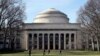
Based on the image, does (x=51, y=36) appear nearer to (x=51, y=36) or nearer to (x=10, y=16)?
(x=51, y=36)

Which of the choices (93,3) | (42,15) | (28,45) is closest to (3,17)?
(93,3)

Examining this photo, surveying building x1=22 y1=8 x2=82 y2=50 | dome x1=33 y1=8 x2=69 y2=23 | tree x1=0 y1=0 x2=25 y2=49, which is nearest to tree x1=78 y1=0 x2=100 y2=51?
tree x1=0 y1=0 x2=25 y2=49

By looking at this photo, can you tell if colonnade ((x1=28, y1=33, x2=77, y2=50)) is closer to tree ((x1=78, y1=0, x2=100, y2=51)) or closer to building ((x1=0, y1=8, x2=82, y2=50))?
building ((x1=0, y1=8, x2=82, y2=50))

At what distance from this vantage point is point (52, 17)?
180 metres

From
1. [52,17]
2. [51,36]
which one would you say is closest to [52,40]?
[51,36]

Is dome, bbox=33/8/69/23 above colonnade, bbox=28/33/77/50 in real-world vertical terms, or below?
above

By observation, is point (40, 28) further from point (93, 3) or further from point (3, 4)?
point (3, 4)

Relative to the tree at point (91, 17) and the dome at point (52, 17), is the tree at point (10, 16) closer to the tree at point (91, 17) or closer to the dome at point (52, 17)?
the tree at point (91, 17)

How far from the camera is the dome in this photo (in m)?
180

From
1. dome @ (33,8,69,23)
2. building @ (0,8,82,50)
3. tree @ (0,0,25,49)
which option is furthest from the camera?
dome @ (33,8,69,23)

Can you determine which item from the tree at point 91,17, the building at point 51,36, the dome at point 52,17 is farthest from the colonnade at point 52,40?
the tree at point 91,17

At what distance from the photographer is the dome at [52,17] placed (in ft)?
589

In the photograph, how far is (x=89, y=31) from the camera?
99875mm

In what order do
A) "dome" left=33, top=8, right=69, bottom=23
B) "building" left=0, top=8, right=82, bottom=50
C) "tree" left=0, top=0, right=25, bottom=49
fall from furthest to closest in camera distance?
"dome" left=33, top=8, right=69, bottom=23 < "building" left=0, top=8, right=82, bottom=50 < "tree" left=0, top=0, right=25, bottom=49
